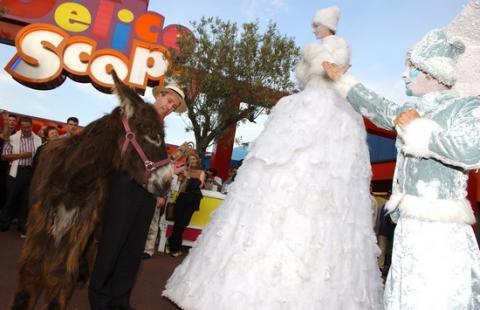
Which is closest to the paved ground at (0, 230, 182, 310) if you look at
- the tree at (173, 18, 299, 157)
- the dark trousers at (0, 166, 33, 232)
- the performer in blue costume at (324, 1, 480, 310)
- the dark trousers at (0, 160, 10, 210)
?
the dark trousers at (0, 166, 33, 232)

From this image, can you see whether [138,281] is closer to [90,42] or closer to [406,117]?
[406,117]

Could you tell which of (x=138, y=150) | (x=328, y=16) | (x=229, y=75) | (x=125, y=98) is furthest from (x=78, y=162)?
(x=229, y=75)

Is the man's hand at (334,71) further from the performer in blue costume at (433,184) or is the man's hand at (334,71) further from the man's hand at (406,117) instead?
the man's hand at (406,117)

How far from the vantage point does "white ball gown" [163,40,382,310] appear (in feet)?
8.16

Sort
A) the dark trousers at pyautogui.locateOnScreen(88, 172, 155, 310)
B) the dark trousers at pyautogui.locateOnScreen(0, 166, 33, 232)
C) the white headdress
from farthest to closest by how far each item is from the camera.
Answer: the dark trousers at pyautogui.locateOnScreen(0, 166, 33, 232) → the dark trousers at pyautogui.locateOnScreen(88, 172, 155, 310) → the white headdress

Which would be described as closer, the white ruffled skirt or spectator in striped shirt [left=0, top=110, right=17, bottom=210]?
the white ruffled skirt

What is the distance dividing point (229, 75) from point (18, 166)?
762 cm

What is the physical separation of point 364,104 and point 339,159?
0.95m

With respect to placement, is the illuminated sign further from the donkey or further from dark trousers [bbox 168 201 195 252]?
the donkey

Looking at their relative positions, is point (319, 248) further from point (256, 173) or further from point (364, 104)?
point (364, 104)

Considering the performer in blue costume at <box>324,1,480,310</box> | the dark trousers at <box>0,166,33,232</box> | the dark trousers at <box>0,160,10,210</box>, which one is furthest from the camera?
the dark trousers at <box>0,160,10,210</box>

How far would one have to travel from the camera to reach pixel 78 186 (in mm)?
2381

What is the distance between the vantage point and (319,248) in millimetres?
2557

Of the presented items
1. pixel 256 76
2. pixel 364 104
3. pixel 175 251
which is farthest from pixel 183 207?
pixel 256 76
